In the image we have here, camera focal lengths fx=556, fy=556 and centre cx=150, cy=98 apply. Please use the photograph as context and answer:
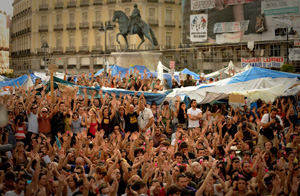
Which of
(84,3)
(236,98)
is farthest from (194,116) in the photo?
(84,3)

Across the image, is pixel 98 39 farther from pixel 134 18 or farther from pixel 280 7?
pixel 134 18

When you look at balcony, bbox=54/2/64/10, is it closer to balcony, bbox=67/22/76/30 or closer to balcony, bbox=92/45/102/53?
balcony, bbox=67/22/76/30

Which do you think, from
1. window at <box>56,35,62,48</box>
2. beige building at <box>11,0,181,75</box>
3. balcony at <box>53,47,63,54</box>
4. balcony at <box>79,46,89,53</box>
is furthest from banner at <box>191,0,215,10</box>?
window at <box>56,35,62,48</box>

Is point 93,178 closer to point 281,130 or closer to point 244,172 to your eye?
point 244,172

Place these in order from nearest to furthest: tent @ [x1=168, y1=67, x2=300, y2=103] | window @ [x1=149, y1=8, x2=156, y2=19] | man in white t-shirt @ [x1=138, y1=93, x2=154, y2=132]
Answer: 1. man in white t-shirt @ [x1=138, y1=93, x2=154, y2=132]
2. tent @ [x1=168, y1=67, x2=300, y2=103]
3. window @ [x1=149, y1=8, x2=156, y2=19]

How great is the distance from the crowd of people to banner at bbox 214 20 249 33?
96.8 ft

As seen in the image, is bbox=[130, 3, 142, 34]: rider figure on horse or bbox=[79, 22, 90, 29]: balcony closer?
bbox=[130, 3, 142, 34]: rider figure on horse

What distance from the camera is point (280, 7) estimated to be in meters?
40.5

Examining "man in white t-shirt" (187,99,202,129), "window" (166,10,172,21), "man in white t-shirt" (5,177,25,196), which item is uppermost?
"window" (166,10,172,21)

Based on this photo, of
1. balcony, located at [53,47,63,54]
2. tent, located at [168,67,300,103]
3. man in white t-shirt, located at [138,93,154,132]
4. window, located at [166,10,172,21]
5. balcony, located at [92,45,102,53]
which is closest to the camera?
man in white t-shirt, located at [138,93,154,132]

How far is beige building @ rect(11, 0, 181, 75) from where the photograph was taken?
60.8 meters

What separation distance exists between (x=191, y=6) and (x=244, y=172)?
3795 centimetres

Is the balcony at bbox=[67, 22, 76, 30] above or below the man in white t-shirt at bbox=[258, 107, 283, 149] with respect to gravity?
above

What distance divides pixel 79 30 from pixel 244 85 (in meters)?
48.1
